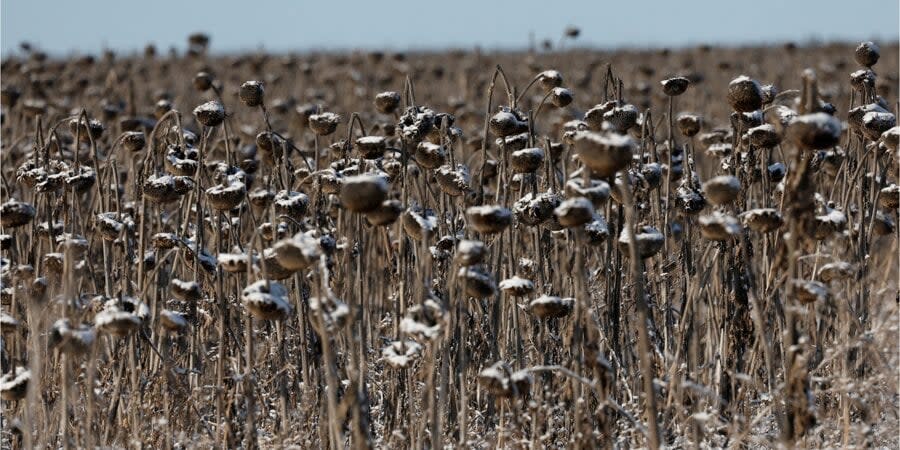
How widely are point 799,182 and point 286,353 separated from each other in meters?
1.43

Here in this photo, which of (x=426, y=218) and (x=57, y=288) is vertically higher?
(x=426, y=218)

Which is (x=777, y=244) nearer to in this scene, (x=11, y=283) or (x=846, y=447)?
(x=846, y=447)

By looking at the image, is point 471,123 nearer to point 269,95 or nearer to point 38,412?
point 269,95

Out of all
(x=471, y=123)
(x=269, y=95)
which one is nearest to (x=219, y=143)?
(x=471, y=123)

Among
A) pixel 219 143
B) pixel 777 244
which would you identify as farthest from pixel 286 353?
pixel 219 143

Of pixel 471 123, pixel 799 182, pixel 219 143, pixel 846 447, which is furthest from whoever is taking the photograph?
pixel 471 123

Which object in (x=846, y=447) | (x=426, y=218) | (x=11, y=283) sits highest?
(x=426, y=218)

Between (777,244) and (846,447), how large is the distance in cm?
65

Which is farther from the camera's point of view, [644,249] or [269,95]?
[269,95]

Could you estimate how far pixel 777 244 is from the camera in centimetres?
283

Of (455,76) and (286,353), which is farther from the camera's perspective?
(455,76)

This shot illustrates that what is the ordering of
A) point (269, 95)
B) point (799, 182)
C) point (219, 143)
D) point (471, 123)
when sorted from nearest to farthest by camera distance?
1. point (799, 182)
2. point (219, 143)
3. point (471, 123)
4. point (269, 95)

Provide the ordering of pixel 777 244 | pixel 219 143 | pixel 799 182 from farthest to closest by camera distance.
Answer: pixel 219 143 < pixel 777 244 < pixel 799 182

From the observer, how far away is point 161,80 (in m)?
14.1
